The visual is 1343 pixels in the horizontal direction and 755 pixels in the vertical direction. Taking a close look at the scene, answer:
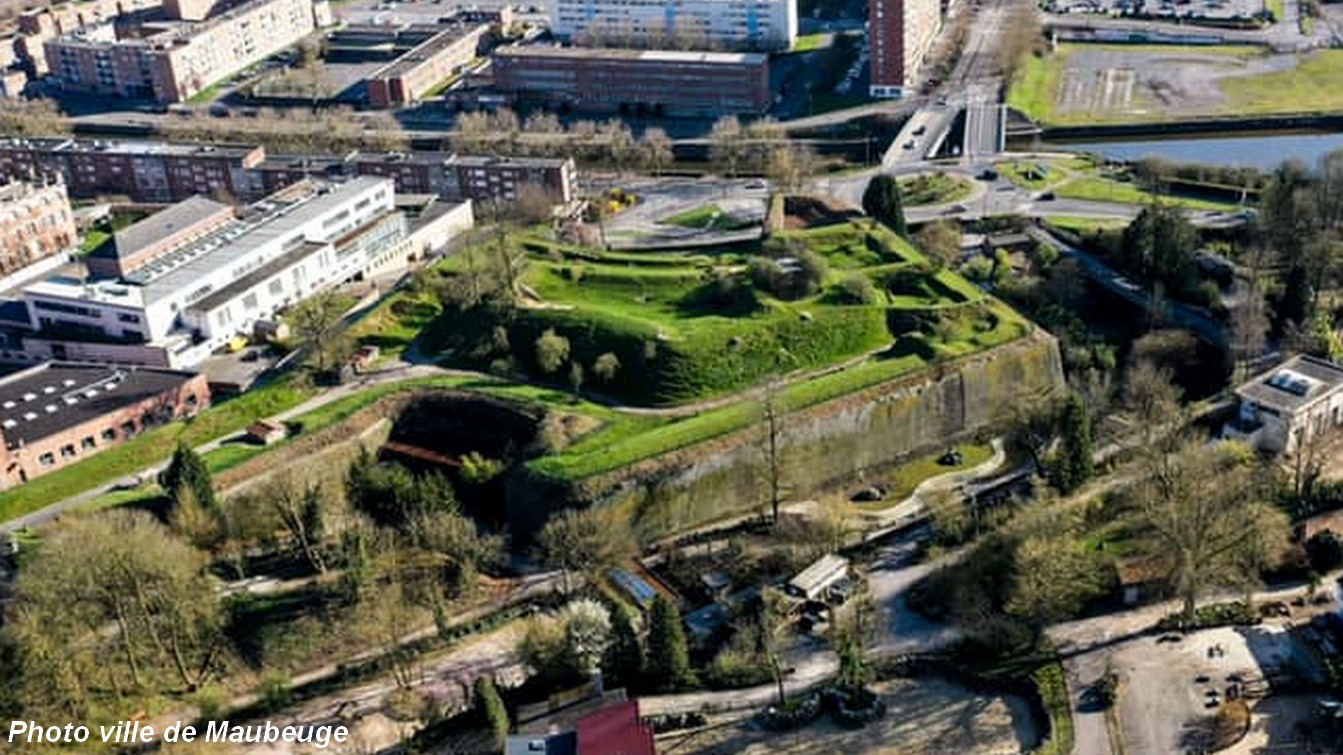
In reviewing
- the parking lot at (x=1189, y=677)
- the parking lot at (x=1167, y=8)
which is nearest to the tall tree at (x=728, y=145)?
the parking lot at (x=1167, y=8)

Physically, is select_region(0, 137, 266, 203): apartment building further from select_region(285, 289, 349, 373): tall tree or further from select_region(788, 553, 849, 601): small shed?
select_region(788, 553, 849, 601): small shed

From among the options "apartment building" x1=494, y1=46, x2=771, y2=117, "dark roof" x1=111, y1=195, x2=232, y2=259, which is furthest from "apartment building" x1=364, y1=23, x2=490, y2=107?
"dark roof" x1=111, y1=195, x2=232, y2=259

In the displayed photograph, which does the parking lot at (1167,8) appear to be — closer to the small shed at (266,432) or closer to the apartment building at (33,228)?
the apartment building at (33,228)

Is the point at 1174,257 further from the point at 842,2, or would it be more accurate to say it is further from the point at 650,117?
the point at 842,2

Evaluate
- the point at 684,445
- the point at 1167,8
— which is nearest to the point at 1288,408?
the point at 684,445

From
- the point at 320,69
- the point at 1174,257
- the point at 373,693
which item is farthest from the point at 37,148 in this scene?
the point at 1174,257

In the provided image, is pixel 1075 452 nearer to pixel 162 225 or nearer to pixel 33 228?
pixel 162 225
